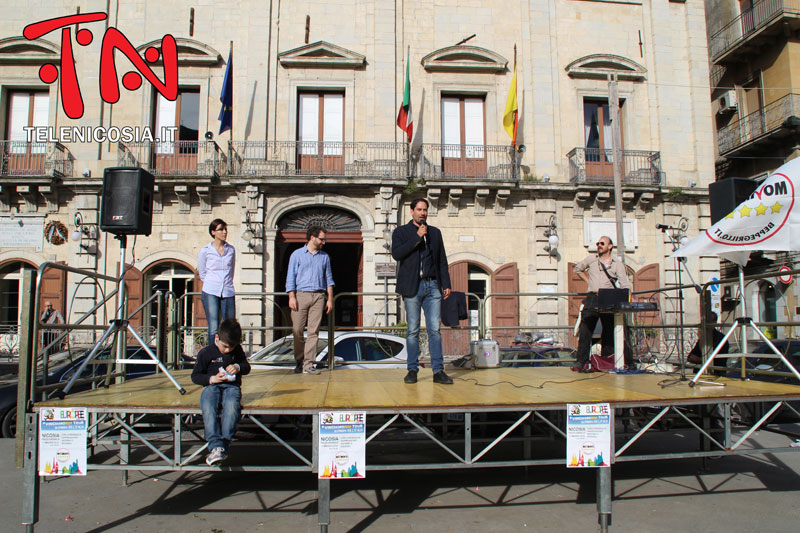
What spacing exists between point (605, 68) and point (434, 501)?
1802cm

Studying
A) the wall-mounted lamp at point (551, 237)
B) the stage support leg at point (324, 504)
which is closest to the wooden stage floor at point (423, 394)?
the stage support leg at point (324, 504)

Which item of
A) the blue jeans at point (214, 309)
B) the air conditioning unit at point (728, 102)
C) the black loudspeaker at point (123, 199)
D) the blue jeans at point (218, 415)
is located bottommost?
the blue jeans at point (218, 415)

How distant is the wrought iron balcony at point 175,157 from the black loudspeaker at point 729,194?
14280mm

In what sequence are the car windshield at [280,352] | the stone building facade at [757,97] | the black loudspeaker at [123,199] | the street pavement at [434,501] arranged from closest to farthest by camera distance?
the street pavement at [434,501] < the black loudspeaker at [123,199] < the car windshield at [280,352] < the stone building facade at [757,97]

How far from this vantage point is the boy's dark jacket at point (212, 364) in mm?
4535

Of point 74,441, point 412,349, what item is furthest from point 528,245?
point 74,441

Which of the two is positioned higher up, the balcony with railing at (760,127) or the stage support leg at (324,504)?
the balcony with railing at (760,127)

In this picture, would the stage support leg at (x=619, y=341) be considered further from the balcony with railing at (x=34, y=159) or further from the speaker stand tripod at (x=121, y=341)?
the balcony with railing at (x=34, y=159)

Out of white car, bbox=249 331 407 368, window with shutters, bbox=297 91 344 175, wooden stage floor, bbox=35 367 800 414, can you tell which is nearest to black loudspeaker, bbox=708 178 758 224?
wooden stage floor, bbox=35 367 800 414

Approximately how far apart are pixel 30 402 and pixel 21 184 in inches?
620

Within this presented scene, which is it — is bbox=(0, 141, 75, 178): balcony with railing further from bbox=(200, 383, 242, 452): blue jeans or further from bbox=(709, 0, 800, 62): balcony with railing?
bbox=(709, 0, 800, 62): balcony with railing

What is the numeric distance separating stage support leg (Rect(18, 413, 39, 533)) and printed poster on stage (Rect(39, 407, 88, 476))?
0.17 ft

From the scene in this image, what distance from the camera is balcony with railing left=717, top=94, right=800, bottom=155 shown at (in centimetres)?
2122

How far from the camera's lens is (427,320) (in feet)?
19.1
